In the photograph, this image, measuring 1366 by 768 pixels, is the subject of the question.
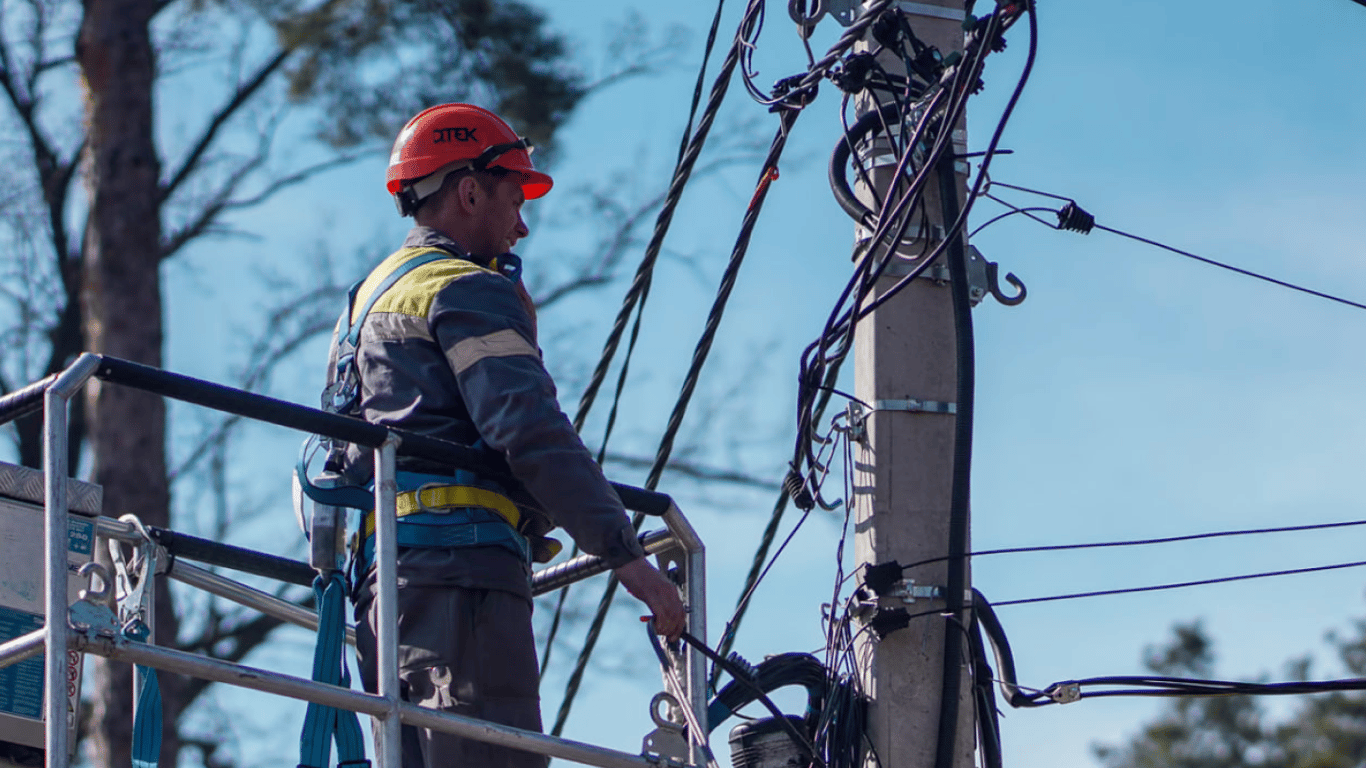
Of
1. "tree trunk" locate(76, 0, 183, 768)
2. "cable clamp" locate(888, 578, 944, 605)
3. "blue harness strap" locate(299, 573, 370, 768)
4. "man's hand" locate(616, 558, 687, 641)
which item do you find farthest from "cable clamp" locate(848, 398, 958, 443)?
"tree trunk" locate(76, 0, 183, 768)

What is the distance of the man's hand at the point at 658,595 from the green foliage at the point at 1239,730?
122 ft

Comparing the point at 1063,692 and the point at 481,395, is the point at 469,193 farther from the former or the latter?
the point at 1063,692

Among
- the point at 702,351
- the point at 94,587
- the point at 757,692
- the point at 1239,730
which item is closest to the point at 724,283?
the point at 702,351

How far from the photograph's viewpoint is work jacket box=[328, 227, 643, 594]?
3.99 meters

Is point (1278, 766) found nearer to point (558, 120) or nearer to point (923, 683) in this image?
point (558, 120)

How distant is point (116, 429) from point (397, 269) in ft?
23.9

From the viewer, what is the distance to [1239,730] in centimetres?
4506

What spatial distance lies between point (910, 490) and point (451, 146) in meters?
1.48

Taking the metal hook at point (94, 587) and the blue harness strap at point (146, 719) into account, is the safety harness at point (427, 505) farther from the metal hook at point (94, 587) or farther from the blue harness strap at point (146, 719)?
the metal hook at point (94, 587)

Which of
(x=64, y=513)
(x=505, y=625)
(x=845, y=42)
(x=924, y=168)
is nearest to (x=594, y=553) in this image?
(x=505, y=625)

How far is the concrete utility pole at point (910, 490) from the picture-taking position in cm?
471

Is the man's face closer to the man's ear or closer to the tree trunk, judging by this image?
the man's ear

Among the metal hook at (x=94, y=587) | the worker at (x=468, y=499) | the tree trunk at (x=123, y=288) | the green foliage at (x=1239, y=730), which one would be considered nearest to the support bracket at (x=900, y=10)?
the worker at (x=468, y=499)

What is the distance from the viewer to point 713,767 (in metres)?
4.12
